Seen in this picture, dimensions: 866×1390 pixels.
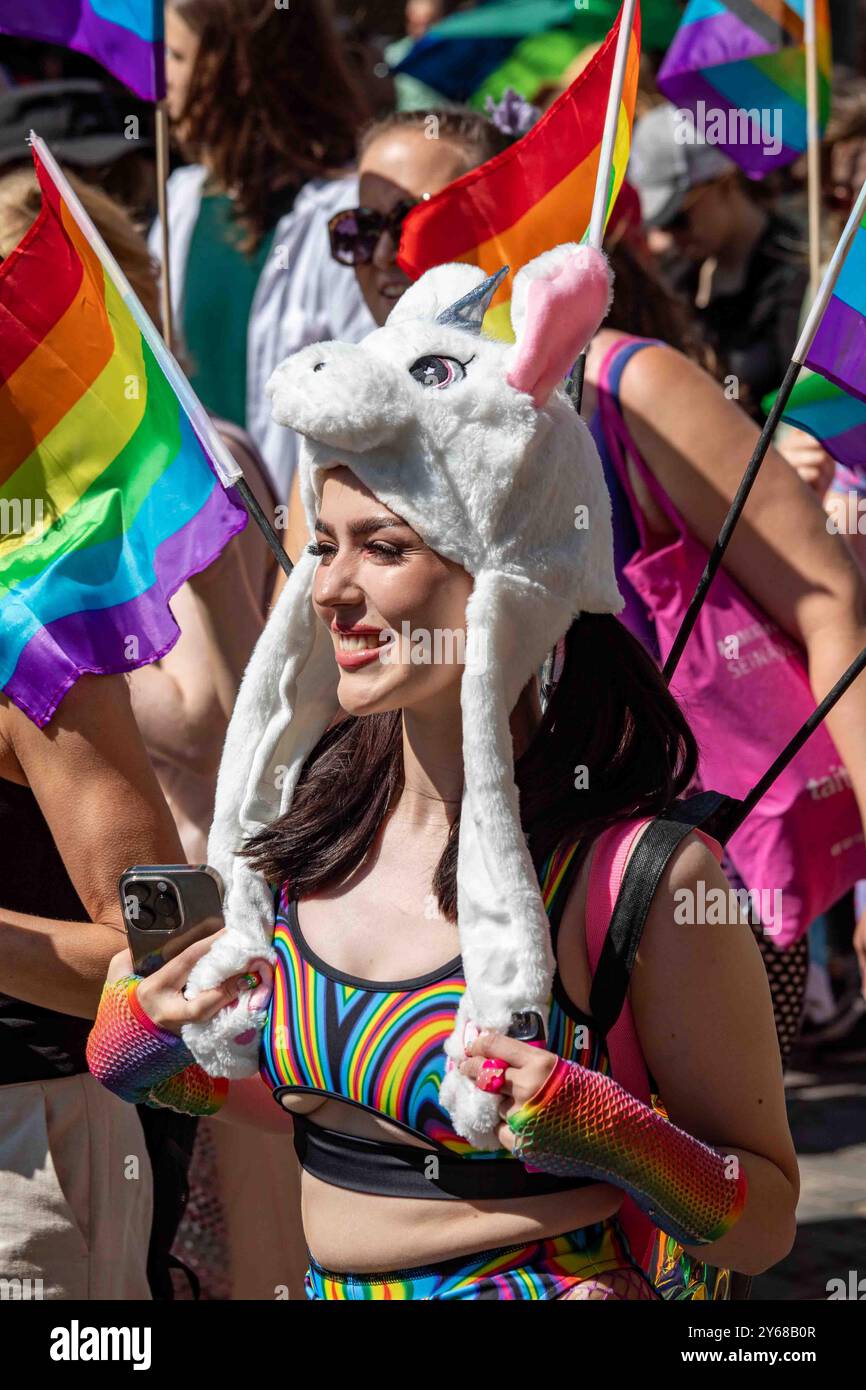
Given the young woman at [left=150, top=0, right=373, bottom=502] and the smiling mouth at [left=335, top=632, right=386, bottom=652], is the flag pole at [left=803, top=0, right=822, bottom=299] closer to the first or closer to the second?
the young woman at [left=150, top=0, right=373, bottom=502]

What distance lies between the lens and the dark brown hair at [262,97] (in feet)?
16.5

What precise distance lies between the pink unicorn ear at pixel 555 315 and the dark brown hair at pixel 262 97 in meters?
3.48

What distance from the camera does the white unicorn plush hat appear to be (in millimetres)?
1743

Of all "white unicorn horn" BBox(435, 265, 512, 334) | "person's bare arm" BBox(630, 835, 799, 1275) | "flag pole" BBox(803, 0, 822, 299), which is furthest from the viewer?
"flag pole" BBox(803, 0, 822, 299)

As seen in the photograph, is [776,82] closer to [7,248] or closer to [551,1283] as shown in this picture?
[7,248]

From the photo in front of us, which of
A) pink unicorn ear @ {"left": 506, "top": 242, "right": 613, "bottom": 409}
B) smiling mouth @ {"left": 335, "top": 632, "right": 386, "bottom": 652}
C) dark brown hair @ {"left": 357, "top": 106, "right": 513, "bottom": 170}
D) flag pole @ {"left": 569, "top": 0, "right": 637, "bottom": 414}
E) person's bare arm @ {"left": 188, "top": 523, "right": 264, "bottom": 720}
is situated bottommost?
smiling mouth @ {"left": 335, "top": 632, "right": 386, "bottom": 652}

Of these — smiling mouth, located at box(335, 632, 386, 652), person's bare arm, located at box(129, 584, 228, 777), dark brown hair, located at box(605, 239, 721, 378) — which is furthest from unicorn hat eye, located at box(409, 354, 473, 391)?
dark brown hair, located at box(605, 239, 721, 378)

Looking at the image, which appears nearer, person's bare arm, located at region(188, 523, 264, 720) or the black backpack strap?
the black backpack strap

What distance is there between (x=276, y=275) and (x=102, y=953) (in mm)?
3090

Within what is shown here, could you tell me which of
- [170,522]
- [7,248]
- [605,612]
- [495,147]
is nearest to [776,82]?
[495,147]

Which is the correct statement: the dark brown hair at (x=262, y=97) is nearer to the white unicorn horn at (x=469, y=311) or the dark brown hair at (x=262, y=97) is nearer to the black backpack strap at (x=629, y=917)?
the white unicorn horn at (x=469, y=311)

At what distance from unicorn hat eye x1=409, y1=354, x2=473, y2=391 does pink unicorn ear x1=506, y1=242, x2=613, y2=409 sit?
0.06 m

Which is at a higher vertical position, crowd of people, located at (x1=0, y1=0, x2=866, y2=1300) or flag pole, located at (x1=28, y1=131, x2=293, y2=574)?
flag pole, located at (x1=28, y1=131, x2=293, y2=574)
